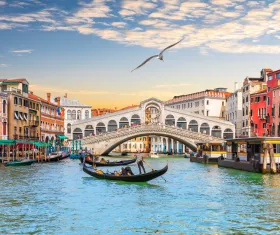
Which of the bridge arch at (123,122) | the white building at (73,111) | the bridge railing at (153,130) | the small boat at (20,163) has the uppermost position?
the white building at (73,111)

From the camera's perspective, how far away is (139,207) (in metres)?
13.8

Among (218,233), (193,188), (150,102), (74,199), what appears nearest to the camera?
(218,233)

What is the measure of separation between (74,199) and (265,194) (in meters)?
6.08

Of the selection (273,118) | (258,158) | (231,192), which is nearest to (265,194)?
(231,192)

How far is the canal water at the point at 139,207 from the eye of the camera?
11.2 metres

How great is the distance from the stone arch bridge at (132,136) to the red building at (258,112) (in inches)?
146

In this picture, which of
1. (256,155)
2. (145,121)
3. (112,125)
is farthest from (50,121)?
(256,155)

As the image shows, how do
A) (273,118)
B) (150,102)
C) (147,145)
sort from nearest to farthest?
(273,118)
(150,102)
(147,145)

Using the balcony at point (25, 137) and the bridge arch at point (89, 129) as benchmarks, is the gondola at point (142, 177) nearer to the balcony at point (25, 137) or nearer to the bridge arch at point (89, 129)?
the balcony at point (25, 137)

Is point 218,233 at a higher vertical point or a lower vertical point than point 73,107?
lower

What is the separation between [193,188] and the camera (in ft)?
59.7

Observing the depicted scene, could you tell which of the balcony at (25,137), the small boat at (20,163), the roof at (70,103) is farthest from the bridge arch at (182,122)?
the small boat at (20,163)

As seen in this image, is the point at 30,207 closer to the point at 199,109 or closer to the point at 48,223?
the point at 48,223

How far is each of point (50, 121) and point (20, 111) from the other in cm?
895
